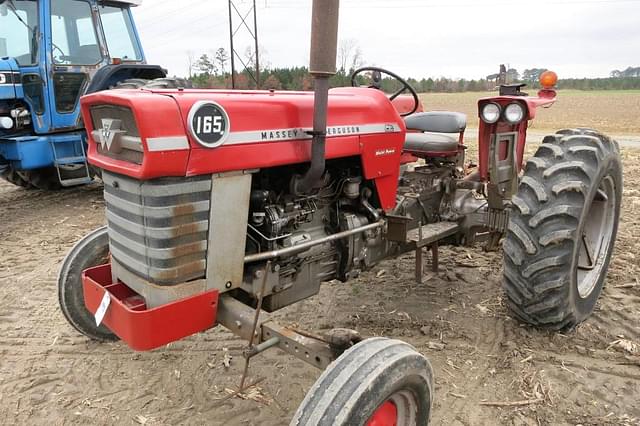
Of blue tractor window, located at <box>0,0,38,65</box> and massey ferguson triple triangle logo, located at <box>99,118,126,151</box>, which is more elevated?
blue tractor window, located at <box>0,0,38,65</box>

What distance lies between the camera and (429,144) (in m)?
4.03

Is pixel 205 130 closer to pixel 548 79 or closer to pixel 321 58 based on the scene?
pixel 321 58

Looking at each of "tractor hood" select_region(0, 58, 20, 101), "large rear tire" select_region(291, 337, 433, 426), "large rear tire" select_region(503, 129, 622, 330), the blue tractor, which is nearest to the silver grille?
"large rear tire" select_region(291, 337, 433, 426)

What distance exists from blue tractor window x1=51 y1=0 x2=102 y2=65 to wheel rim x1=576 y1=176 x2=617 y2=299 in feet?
19.8

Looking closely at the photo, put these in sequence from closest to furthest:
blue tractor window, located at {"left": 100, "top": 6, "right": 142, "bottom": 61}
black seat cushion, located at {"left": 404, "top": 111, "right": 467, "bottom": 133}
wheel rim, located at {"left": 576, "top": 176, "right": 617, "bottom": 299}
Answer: wheel rim, located at {"left": 576, "top": 176, "right": 617, "bottom": 299}, black seat cushion, located at {"left": 404, "top": 111, "right": 467, "bottom": 133}, blue tractor window, located at {"left": 100, "top": 6, "right": 142, "bottom": 61}

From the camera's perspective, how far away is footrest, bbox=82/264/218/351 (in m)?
2.11

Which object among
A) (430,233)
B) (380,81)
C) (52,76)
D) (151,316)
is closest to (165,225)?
(151,316)

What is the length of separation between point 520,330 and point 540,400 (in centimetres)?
69

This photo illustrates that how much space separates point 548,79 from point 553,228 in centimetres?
152

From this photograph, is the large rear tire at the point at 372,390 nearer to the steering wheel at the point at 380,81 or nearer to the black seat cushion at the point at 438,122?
the steering wheel at the point at 380,81

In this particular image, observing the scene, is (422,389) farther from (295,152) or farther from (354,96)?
(354,96)

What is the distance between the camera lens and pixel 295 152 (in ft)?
7.93

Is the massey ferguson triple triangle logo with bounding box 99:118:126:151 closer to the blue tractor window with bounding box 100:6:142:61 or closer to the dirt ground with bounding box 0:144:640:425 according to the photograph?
the dirt ground with bounding box 0:144:640:425

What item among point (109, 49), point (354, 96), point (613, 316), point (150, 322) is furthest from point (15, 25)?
point (613, 316)
